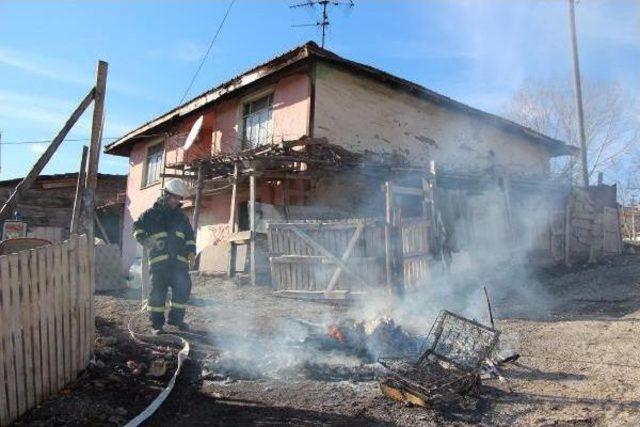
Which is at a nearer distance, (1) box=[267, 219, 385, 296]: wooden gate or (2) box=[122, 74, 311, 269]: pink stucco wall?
(1) box=[267, 219, 385, 296]: wooden gate

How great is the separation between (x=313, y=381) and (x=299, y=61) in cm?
931

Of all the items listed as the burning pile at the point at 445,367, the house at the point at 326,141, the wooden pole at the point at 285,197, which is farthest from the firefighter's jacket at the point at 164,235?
the wooden pole at the point at 285,197

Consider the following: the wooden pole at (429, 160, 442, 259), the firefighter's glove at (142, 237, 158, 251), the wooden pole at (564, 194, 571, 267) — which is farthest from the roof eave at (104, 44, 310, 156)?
the wooden pole at (564, 194, 571, 267)

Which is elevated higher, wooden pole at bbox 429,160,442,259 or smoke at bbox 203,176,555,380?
wooden pole at bbox 429,160,442,259

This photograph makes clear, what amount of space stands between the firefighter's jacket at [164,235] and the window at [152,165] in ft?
41.6

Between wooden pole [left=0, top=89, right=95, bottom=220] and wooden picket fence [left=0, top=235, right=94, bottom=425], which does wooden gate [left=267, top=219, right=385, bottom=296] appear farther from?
wooden picket fence [left=0, top=235, right=94, bottom=425]

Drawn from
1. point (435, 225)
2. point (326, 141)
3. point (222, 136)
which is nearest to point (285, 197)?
point (326, 141)

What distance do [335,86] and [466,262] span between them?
5.69m

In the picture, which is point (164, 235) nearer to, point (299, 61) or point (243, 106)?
point (299, 61)

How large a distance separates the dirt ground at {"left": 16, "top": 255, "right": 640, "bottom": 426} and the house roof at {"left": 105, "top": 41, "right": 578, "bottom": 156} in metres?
6.96

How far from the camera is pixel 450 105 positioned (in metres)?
15.6

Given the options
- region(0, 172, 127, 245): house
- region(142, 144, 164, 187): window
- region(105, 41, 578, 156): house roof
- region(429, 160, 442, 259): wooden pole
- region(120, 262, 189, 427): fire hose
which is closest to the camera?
region(120, 262, 189, 427): fire hose

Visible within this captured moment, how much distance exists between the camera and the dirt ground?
12.9ft

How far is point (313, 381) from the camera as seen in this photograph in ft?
15.9
